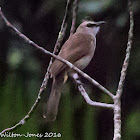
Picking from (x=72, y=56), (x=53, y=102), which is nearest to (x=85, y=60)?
(x=72, y=56)

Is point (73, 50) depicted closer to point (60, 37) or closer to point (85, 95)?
point (60, 37)

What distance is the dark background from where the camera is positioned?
1.29m

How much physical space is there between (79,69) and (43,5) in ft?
0.87

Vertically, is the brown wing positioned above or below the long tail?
above

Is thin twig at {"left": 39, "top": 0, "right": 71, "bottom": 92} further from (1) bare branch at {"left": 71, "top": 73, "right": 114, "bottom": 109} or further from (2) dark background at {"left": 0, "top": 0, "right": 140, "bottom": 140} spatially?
(1) bare branch at {"left": 71, "top": 73, "right": 114, "bottom": 109}

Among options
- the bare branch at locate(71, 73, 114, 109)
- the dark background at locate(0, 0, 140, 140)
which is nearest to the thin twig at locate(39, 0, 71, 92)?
the dark background at locate(0, 0, 140, 140)

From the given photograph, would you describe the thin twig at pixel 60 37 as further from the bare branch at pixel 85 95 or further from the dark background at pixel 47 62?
the bare branch at pixel 85 95

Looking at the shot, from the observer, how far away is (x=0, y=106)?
4.45 feet

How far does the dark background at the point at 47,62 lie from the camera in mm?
1295

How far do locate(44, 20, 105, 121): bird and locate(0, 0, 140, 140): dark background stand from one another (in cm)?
2

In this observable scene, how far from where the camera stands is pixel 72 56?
136cm

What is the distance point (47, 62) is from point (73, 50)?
4.7 inches

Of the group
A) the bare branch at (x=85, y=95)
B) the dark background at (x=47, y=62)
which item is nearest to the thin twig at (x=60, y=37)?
the dark background at (x=47, y=62)

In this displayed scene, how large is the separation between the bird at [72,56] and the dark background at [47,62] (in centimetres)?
2
